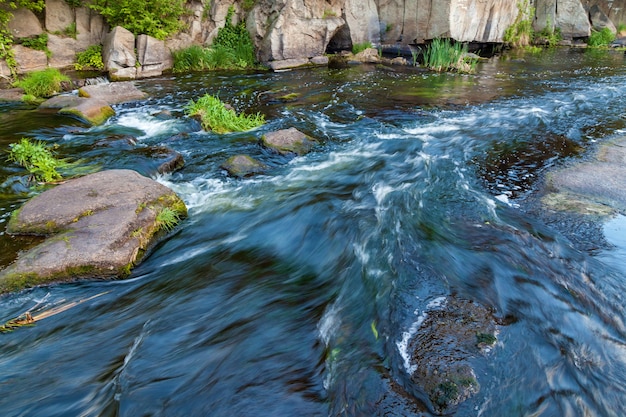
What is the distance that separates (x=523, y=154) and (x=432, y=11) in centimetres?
1376

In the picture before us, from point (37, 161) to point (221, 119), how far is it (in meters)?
3.56

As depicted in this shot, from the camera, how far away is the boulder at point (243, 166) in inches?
240

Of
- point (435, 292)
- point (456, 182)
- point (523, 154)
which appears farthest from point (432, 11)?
point (435, 292)

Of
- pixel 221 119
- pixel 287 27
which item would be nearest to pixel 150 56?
pixel 287 27

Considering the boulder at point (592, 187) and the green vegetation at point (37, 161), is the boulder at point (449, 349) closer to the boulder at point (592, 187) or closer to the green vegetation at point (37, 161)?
the boulder at point (592, 187)

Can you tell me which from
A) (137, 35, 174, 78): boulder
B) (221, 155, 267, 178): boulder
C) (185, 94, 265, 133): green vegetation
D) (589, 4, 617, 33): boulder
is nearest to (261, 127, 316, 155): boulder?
(221, 155, 267, 178): boulder

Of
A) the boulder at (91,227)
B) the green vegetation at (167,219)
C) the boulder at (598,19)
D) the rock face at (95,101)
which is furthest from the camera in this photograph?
the boulder at (598,19)

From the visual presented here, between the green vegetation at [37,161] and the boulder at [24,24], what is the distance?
10812 mm

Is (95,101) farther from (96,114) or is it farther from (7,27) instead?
(7,27)

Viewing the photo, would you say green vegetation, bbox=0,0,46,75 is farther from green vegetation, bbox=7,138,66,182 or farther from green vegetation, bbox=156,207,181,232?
green vegetation, bbox=156,207,181,232

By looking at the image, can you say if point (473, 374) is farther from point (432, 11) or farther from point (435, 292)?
point (432, 11)

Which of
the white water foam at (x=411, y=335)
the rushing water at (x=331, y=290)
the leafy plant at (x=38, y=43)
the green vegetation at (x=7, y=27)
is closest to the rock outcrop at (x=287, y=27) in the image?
the leafy plant at (x=38, y=43)

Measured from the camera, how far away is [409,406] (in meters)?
2.27

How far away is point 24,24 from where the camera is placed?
45.9 ft
